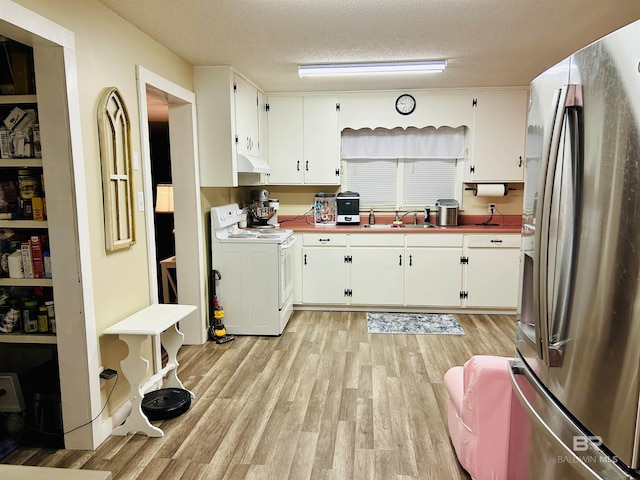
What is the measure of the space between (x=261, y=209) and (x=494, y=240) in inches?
97.1

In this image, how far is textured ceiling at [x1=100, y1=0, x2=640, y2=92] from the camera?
2.43 m

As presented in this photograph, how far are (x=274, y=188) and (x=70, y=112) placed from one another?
317cm

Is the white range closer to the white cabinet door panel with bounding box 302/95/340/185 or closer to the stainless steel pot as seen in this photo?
the white cabinet door panel with bounding box 302/95/340/185

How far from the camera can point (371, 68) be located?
3.62m

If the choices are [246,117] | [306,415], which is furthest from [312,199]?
[306,415]

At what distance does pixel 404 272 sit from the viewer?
4613 mm

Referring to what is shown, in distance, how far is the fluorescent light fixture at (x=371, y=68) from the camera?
11.7 feet

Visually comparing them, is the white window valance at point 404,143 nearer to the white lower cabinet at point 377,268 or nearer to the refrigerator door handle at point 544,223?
the white lower cabinet at point 377,268

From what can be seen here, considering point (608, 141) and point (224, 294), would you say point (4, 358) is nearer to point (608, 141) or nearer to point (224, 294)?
point (224, 294)

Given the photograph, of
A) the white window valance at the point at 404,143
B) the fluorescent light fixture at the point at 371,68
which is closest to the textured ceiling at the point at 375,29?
the fluorescent light fixture at the point at 371,68

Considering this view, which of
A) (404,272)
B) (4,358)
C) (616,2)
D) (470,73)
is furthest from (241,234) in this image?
(616,2)

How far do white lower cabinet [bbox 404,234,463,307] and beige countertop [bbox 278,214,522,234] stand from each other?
4.6 inches

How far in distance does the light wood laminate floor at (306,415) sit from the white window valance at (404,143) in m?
2.06

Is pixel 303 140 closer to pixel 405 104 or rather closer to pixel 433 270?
pixel 405 104
